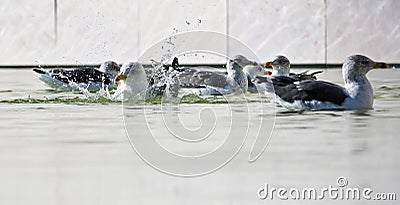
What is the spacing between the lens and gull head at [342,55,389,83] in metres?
4.47

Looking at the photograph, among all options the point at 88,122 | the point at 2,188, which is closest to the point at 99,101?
the point at 88,122

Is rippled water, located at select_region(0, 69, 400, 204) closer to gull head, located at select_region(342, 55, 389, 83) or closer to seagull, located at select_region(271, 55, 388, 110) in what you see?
seagull, located at select_region(271, 55, 388, 110)

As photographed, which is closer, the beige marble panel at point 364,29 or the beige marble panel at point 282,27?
the beige marble panel at point 364,29

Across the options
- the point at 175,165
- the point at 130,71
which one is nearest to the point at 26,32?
the point at 130,71

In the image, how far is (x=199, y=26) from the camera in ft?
32.3

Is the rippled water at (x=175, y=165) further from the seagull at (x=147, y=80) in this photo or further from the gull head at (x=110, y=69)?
the gull head at (x=110, y=69)

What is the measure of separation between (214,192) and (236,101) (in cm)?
293

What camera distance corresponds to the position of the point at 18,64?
10078 millimetres

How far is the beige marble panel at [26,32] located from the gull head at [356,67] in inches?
232

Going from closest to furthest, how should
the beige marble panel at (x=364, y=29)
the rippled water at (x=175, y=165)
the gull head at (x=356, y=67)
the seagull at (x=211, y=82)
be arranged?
the rippled water at (x=175, y=165)
the gull head at (x=356, y=67)
the seagull at (x=211, y=82)
the beige marble panel at (x=364, y=29)

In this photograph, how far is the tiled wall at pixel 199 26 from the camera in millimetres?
9633

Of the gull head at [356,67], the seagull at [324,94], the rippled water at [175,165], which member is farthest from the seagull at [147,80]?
the gull head at [356,67]

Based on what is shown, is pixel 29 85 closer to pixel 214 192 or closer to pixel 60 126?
pixel 60 126

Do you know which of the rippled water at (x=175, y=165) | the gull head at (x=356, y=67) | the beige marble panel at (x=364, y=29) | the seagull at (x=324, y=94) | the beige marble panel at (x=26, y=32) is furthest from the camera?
the beige marble panel at (x=26, y=32)
